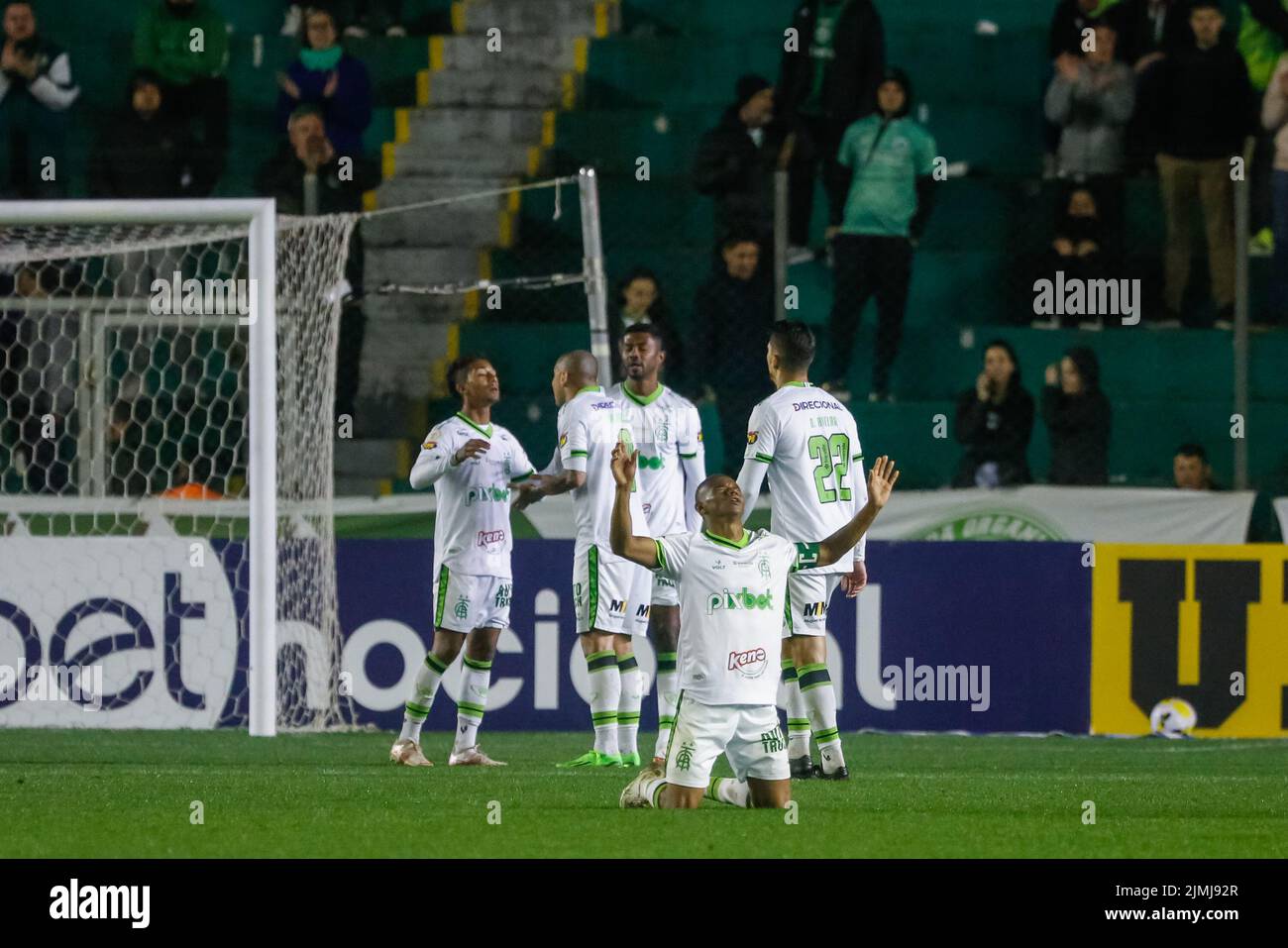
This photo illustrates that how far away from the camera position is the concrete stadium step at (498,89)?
16.7 metres

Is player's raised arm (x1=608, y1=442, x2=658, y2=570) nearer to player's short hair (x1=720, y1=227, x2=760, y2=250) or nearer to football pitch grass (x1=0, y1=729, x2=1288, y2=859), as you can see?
football pitch grass (x1=0, y1=729, x2=1288, y2=859)

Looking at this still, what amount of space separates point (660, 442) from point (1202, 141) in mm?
6125

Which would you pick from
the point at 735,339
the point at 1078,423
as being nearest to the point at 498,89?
the point at 735,339

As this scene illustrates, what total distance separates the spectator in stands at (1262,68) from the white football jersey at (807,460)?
6.73m

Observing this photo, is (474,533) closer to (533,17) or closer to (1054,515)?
(1054,515)

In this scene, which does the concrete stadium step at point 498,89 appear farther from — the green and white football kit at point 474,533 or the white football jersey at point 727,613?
the white football jersey at point 727,613

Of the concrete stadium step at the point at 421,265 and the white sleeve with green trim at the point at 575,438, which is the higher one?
the concrete stadium step at the point at 421,265

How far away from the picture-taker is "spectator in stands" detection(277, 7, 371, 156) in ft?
51.0

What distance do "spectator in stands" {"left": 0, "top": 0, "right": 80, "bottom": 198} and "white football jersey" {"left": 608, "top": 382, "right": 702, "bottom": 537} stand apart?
23.1ft

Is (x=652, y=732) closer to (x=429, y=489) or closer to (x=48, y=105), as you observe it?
(x=429, y=489)

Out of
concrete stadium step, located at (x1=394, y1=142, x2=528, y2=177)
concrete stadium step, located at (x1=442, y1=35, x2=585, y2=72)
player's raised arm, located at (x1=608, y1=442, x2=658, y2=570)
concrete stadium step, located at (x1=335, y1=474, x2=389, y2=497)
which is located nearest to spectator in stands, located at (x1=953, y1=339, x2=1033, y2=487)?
concrete stadium step, located at (x1=335, y1=474, x2=389, y2=497)

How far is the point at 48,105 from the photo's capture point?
16172mm

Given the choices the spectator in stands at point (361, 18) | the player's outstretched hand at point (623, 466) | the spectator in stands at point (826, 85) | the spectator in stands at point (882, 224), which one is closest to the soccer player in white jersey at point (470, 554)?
the player's outstretched hand at point (623, 466)

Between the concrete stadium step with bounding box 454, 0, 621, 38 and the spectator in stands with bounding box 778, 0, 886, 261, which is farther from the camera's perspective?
the concrete stadium step with bounding box 454, 0, 621, 38
